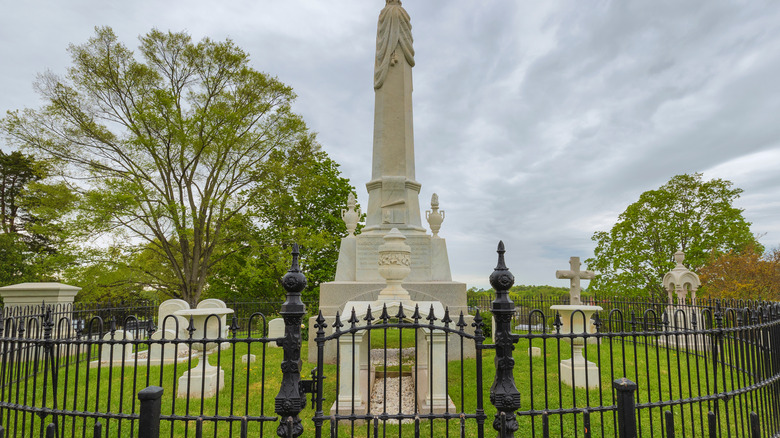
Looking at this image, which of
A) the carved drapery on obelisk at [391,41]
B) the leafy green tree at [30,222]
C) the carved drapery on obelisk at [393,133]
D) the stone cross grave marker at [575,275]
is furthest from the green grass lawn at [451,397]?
the leafy green tree at [30,222]

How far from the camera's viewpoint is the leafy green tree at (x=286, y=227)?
18.0 metres

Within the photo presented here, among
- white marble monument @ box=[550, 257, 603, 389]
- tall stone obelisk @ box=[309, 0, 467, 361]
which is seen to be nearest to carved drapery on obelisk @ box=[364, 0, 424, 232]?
tall stone obelisk @ box=[309, 0, 467, 361]

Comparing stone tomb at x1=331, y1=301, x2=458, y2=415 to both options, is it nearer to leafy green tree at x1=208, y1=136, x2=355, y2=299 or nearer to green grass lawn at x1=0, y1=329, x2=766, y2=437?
green grass lawn at x1=0, y1=329, x2=766, y2=437

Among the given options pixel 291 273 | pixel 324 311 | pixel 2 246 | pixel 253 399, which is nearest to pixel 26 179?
pixel 2 246

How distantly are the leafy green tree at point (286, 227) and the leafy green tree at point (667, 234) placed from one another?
14541 mm

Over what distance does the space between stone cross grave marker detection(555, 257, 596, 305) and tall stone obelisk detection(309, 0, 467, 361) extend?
317 cm

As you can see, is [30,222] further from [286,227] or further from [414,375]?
[414,375]

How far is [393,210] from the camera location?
10703 millimetres

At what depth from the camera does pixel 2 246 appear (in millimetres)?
19844

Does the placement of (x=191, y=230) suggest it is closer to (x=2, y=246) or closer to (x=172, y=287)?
(x=172, y=287)

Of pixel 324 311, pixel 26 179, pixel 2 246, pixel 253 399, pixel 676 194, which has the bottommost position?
pixel 253 399

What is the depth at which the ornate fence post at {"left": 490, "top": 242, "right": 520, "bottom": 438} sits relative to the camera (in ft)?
10.9

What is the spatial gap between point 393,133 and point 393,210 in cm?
216

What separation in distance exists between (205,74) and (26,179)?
48.0 ft
